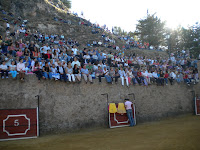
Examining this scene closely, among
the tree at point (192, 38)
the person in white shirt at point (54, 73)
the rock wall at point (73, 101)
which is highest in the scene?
the tree at point (192, 38)

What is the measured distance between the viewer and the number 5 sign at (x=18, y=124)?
9262mm

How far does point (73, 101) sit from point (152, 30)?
37.3 m

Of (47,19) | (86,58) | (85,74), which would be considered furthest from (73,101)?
(47,19)

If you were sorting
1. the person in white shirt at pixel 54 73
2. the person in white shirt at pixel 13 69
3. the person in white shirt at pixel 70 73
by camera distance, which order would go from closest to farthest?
1. the person in white shirt at pixel 13 69
2. the person in white shirt at pixel 54 73
3. the person in white shirt at pixel 70 73

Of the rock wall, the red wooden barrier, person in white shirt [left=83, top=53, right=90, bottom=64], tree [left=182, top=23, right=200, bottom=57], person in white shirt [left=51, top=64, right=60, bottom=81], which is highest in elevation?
tree [left=182, top=23, right=200, bottom=57]

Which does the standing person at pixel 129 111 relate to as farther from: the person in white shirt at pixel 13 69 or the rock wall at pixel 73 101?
the person in white shirt at pixel 13 69

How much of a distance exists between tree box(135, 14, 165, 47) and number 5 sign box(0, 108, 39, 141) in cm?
3824

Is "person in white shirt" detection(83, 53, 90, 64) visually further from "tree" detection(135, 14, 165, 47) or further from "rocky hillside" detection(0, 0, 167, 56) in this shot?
"tree" detection(135, 14, 165, 47)

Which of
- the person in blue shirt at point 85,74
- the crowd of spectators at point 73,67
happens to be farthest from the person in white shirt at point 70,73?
the person in blue shirt at point 85,74

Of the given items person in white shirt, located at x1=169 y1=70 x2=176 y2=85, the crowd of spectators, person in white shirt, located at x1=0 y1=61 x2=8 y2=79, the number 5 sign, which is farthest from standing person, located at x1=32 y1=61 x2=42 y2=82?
person in white shirt, located at x1=169 y1=70 x2=176 y2=85

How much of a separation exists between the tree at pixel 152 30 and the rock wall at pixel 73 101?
30.6 meters

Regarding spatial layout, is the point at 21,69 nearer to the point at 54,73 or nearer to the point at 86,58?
the point at 54,73

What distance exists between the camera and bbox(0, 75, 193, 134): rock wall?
33.2 ft

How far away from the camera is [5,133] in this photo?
921 centimetres
